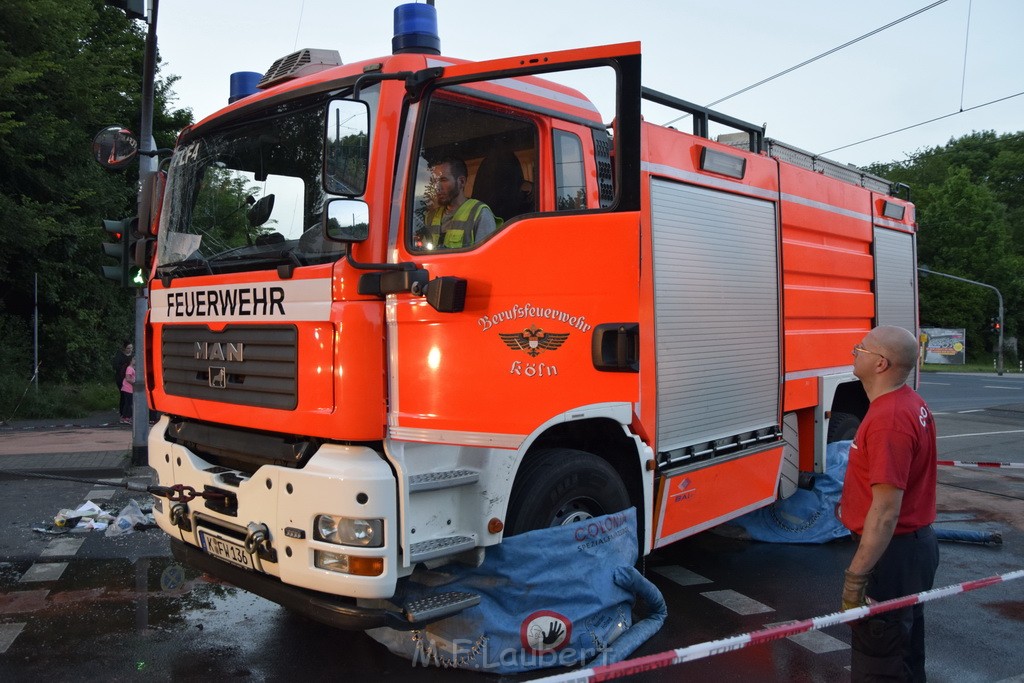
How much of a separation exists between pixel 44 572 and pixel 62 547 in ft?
2.13

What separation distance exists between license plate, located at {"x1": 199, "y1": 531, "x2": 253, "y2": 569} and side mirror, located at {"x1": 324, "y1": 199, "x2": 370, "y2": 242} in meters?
1.54

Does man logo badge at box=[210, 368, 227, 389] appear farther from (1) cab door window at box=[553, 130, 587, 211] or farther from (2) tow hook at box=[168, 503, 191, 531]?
(1) cab door window at box=[553, 130, 587, 211]

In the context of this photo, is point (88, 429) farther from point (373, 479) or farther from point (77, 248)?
point (373, 479)

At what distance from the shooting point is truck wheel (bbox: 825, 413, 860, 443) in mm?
6676

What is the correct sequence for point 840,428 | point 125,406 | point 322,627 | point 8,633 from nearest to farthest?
point 8,633 < point 322,627 < point 840,428 < point 125,406

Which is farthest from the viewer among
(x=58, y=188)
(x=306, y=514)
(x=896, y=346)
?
(x=58, y=188)

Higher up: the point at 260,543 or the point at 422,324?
the point at 422,324

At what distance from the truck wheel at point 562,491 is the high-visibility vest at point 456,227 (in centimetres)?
111

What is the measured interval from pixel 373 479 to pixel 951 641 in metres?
3.45

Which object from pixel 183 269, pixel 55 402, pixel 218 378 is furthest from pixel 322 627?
pixel 55 402

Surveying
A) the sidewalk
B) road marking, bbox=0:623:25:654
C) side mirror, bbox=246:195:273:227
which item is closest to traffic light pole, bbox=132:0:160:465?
the sidewalk

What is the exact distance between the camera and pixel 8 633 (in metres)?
4.48

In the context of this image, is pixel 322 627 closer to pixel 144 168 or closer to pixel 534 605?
pixel 534 605

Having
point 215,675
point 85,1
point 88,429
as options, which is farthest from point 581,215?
point 85,1
